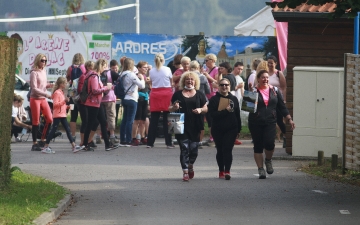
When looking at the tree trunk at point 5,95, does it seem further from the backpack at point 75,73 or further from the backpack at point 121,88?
the backpack at point 75,73

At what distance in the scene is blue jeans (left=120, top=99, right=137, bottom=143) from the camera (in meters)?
18.6

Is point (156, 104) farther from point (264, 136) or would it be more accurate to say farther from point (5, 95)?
point (5, 95)

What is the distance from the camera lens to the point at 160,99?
1847 cm

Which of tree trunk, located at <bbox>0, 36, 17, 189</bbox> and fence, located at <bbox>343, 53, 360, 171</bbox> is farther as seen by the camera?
fence, located at <bbox>343, 53, 360, 171</bbox>

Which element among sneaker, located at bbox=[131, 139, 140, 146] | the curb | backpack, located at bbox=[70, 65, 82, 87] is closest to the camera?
the curb

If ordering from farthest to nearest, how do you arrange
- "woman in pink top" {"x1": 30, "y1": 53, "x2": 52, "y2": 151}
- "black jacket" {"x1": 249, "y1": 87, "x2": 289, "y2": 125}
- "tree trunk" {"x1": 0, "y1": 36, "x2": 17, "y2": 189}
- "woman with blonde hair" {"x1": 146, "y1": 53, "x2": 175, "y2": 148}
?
1. "woman with blonde hair" {"x1": 146, "y1": 53, "x2": 175, "y2": 148}
2. "woman in pink top" {"x1": 30, "y1": 53, "x2": 52, "y2": 151}
3. "black jacket" {"x1": 249, "y1": 87, "x2": 289, "y2": 125}
4. "tree trunk" {"x1": 0, "y1": 36, "x2": 17, "y2": 189}

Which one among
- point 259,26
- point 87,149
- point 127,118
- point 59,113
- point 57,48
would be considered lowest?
point 87,149

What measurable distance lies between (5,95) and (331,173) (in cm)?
593

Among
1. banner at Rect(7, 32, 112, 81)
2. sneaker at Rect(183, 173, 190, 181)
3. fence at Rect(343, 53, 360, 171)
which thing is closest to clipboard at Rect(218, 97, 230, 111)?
sneaker at Rect(183, 173, 190, 181)

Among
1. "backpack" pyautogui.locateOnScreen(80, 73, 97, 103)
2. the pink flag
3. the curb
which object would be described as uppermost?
the pink flag

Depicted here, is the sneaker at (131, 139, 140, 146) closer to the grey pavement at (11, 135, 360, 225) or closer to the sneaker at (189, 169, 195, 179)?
the grey pavement at (11, 135, 360, 225)

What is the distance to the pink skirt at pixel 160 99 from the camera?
1844 centimetres

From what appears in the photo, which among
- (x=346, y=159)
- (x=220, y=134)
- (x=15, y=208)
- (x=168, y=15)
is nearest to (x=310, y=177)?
(x=346, y=159)

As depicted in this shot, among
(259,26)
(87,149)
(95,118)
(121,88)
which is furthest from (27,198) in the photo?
(259,26)
